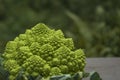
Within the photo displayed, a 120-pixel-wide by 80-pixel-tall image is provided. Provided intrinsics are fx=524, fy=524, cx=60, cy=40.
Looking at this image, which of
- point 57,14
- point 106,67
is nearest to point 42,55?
point 106,67

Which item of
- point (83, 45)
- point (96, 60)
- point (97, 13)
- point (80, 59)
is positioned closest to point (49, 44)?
point (80, 59)

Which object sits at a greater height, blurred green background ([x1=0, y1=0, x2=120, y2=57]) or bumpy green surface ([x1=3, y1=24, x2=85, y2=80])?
blurred green background ([x1=0, y1=0, x2=120, y2=57])

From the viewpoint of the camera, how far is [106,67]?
1899mm

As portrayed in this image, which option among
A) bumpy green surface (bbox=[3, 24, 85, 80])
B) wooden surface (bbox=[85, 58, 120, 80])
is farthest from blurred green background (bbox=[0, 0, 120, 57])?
bumpy green surface (bbox=[3, 24, 85, 80])

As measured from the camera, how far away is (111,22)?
12.5 ft

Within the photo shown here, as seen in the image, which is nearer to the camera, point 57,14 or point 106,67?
point 106,67

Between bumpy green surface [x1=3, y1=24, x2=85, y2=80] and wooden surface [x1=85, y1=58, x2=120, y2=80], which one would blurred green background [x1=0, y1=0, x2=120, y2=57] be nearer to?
wooden surface [x1=85, y1=58, x2=120, y2=80]

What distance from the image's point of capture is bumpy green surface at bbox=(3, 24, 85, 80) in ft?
4.17

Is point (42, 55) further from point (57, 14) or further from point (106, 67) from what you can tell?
point (57, 14)

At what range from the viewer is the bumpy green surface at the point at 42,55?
127 cm

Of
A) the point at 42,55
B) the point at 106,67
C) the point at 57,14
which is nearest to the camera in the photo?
the point at 42,55

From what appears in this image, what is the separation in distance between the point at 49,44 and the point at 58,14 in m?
3.63

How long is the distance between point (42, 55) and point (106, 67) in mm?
643

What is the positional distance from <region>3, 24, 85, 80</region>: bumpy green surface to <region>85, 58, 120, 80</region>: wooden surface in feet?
1.51
